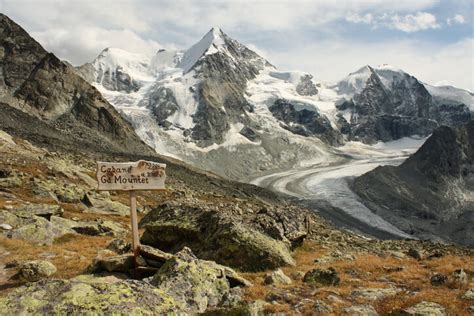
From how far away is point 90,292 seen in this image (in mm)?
8883

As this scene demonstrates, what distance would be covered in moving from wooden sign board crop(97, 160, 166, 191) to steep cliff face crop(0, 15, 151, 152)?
162 meters

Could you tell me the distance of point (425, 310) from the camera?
11.7 metres

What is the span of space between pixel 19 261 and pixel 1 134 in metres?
63.2

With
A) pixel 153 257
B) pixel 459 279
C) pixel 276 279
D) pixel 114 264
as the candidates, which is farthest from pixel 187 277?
pixel 459 279

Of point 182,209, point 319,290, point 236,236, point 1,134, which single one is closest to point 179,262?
point 319,290

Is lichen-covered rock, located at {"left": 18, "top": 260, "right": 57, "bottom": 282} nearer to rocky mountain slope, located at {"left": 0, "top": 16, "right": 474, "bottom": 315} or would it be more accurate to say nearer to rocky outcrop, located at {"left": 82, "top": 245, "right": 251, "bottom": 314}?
rocky mountain slope, located at {"left": 0, "top": 16, "right": 474, "bottom": 315}

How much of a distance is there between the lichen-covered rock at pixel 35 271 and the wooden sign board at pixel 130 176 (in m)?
3.73

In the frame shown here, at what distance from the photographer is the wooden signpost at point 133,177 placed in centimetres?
1391

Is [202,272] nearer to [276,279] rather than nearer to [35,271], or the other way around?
[276,279]

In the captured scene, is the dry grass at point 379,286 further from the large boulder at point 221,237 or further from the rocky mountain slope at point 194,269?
the large boulder at point 221,237

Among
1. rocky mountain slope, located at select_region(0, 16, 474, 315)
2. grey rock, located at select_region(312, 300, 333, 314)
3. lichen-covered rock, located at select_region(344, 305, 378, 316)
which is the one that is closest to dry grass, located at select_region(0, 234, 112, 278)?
rocky mountain slope, located at select_region(0, 16, 474, 315)

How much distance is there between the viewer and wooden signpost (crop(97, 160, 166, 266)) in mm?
13906

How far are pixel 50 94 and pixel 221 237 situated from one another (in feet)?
617

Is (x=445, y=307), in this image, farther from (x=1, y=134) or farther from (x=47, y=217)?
(x=1, y=134)
